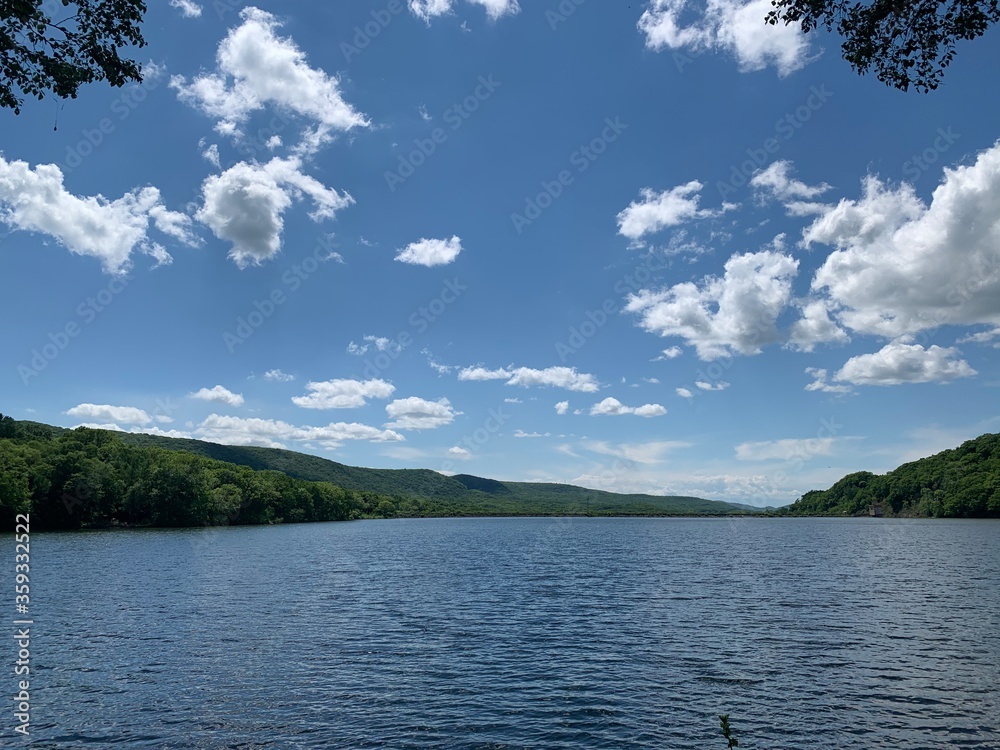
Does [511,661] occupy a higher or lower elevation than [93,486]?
lower

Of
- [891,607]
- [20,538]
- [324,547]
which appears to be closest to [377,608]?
[891,607]

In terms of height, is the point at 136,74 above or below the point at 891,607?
above

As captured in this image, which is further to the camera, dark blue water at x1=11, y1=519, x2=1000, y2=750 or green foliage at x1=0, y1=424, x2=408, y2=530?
green foliage at x1=0, y1=424, x2=408, y2=530

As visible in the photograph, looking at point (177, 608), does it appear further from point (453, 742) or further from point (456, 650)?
point (453, 742)

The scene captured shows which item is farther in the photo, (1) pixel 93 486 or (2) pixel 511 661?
(1) pixel 93 486

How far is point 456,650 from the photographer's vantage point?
130 ft

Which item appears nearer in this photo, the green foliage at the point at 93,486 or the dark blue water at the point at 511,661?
the dark blue water at the point at 511,661

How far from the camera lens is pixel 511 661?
36.9 m

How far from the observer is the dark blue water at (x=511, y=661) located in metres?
26.0

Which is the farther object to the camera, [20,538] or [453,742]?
[20,538]

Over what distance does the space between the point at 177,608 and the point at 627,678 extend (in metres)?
40.7

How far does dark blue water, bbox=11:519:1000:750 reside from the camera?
26000mm

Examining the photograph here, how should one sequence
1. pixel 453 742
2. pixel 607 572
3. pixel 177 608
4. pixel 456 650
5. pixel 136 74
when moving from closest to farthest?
pixel 136 74 < pixel 453 742 < pixel 456 650 < pixel 177 608 < pixel 607 572

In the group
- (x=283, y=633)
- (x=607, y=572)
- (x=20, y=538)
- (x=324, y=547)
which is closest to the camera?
(x=283, y=633)
